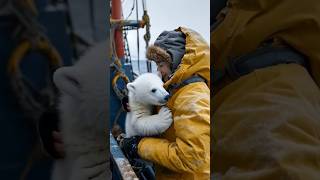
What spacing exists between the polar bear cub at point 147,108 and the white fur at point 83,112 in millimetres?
1434

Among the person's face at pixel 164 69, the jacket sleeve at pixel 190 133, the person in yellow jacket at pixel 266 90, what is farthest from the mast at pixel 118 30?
the person in yellow jacket at pixel 266 90

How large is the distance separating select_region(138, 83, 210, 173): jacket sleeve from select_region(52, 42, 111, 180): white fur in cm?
129

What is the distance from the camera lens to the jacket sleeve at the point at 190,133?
1.83 m

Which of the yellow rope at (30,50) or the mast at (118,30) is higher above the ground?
the yellow rope at (30,50)

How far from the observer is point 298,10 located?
80 centimetres

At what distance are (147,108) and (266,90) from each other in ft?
5.04

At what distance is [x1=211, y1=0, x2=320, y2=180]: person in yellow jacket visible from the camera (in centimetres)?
66

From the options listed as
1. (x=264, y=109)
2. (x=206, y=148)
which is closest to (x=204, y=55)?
(x=206, y=148)

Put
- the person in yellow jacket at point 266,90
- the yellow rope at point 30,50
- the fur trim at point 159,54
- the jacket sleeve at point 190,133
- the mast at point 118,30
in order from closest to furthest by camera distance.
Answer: the yellow rope at point 30,50
the person in yellow jacket at point 266,90
the jacket sleeve at point 190,133
the fur trim at point 159,54
the mast at point 118,30

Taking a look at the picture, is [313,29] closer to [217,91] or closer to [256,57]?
[256,57]

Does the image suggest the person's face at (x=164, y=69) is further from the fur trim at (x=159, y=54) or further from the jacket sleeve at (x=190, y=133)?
the jacket sleeve at (x=190, y=133)

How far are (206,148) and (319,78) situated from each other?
1.08 m

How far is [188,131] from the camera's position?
1.83m

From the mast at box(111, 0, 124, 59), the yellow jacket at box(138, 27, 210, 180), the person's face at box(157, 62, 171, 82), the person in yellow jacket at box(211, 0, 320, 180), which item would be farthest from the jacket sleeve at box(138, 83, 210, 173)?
the mast at box(111, 0, 124, 59)
